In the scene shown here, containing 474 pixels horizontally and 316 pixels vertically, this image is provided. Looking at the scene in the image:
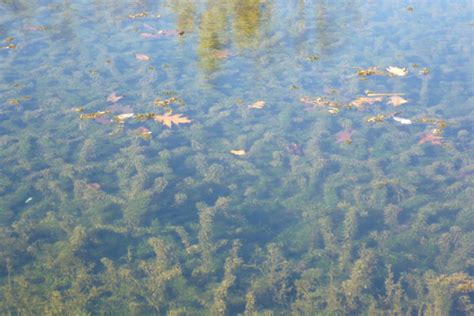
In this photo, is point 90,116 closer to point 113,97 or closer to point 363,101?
point 113,97

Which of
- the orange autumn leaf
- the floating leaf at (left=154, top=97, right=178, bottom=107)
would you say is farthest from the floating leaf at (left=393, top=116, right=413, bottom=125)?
the floating leaf at (left=154, top=97, right=178, bottom=107)

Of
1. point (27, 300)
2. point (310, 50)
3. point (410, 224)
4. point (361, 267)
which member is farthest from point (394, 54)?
point (27, 300)

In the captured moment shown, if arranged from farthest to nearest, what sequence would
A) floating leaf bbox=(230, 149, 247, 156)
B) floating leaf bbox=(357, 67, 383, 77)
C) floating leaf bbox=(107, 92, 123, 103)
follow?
floating leaf bbox=(357, 67, 383, 77), floating leaf bbox=(107, 92, 123, 103), floating leaf bbox=(230, 149, 247, 156)

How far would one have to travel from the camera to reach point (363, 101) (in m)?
7.83

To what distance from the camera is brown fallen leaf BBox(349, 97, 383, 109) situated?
305 inches

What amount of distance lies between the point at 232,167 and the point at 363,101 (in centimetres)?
289

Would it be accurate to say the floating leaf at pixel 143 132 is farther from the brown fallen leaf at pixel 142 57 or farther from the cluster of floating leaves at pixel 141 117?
the brown fallen leaf at pixel 142 57

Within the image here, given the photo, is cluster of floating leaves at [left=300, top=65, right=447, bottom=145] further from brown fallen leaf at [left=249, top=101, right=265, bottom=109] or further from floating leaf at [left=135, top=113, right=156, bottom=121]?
floating leaf at [left=135, top=113, right=156, bottom=121]

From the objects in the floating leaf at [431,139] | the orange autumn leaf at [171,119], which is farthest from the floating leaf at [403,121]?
the orange autumn leaf at [171,119]

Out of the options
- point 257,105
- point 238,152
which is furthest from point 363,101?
point 238,152

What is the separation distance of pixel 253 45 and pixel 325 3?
4.27 m

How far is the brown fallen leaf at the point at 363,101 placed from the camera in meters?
7.76

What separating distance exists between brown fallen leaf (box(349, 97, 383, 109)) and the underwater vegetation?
28 millimetres

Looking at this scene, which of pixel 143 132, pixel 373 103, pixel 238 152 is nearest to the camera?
pixel 238 152
